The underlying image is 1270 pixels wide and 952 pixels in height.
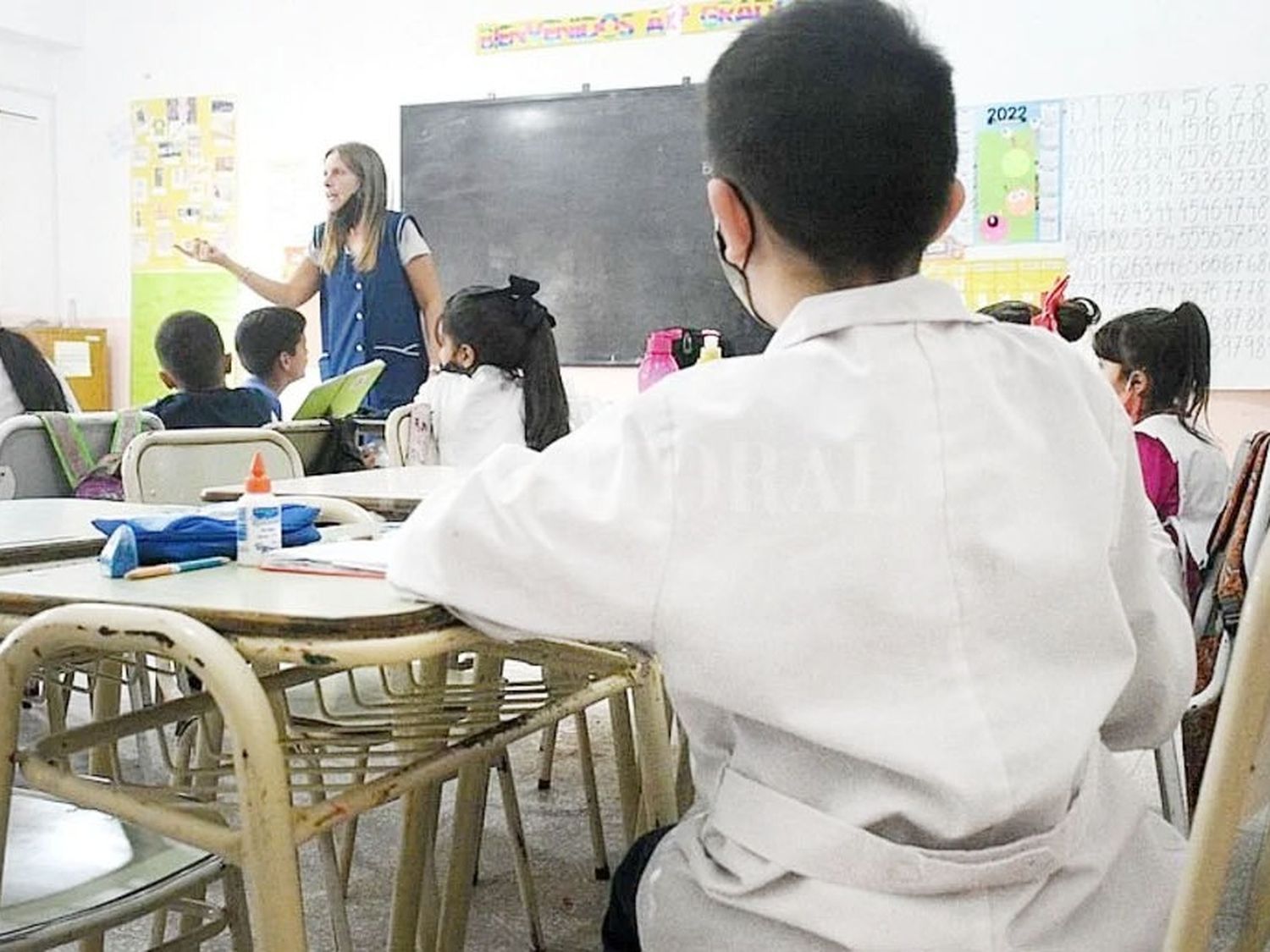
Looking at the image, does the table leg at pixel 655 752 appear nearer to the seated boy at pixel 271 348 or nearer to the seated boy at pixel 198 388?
the seated boy at pixel 198 388

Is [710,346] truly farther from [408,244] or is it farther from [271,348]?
[271,348]

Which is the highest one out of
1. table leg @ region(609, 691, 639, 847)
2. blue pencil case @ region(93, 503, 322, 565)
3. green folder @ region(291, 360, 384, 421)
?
green folder @ region(291, 360, 384, 421)

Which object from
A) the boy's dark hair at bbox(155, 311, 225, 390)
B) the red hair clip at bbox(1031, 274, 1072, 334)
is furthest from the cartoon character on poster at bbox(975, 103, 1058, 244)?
the boy's dark hair at bbox(155, 311, 225, 390)

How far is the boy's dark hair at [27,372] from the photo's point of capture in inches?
135

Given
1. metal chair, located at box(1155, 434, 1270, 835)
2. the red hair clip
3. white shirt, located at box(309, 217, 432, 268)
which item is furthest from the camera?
white shirt, located at box(309, 217, 432, 268)

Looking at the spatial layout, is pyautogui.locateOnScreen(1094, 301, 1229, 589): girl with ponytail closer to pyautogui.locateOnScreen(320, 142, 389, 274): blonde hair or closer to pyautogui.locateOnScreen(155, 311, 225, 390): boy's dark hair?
pyautogui.locateOnScreen(155, 311, 225, 390): boy's dark hair

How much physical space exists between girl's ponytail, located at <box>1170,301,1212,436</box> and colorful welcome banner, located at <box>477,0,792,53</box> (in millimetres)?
2670

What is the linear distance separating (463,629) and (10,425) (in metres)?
1.98

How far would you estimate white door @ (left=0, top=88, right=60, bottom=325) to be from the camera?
628 centimetres

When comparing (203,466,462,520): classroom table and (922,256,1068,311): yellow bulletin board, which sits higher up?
(922,256,1068,311): yellow bulletin board

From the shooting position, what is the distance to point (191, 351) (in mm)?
3365

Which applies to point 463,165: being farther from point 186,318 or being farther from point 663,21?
point 186,318

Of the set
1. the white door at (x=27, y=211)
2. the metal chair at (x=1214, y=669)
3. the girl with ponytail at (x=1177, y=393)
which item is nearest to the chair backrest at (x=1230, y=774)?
the metal chair at (x=1214, y=669)

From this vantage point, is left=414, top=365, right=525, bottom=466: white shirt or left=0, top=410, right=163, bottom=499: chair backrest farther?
left=414, top=365, right=525, bottom=466: white shirt
